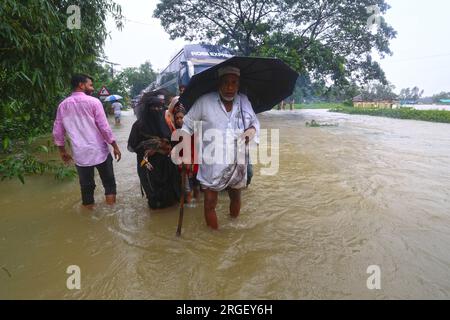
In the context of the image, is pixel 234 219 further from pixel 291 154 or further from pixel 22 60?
pixel 291 154

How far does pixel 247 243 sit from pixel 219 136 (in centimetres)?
102

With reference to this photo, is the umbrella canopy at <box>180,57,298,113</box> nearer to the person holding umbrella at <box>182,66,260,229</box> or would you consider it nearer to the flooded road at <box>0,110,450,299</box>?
the person holding umbrella at <box>182,66,260,229</box>

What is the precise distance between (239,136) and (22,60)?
6.03 ft

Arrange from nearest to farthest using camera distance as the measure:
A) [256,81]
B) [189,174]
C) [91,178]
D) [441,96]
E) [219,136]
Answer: [219,136] < [256,81] < [91,178] < [189,174] < [441,96]

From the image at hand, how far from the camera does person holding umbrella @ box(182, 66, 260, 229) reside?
2.80 meters

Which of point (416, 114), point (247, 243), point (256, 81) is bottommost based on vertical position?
point (247, 243)

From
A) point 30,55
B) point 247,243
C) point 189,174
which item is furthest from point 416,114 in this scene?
point 30,55

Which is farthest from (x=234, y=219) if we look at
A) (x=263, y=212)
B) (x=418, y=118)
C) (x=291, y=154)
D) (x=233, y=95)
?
(x=418, y=118)

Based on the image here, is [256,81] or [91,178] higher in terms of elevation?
[256,81]

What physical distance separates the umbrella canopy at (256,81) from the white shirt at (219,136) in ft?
0.39

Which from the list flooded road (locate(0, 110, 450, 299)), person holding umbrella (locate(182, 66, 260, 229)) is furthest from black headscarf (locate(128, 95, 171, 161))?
flooded road (locate(0, 110, 450, 299))

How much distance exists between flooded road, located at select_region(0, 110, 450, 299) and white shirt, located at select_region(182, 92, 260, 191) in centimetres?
59

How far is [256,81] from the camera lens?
10.6 ft

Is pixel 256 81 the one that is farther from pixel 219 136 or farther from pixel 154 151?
pixel 154 151
